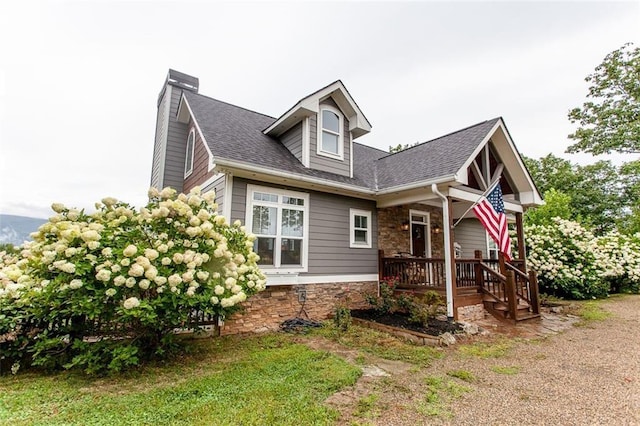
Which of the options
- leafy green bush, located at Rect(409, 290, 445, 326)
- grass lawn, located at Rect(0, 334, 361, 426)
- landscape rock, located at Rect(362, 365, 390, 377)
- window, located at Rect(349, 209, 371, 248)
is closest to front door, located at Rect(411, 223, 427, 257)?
window, located at Rect(349, 209, 371, 248)

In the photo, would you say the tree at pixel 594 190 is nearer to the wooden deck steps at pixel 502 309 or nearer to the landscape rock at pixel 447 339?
the wooden deck steps at pixel 502 309

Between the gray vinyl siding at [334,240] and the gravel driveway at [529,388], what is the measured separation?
3.35 meters

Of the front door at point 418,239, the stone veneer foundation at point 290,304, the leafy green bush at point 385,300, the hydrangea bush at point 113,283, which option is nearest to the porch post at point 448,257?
the leafy green bush at point 385,300

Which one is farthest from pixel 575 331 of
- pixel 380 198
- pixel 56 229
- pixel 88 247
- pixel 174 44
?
pixel 174 44

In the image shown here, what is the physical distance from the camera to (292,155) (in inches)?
331

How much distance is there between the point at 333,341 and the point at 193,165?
6.37 meters

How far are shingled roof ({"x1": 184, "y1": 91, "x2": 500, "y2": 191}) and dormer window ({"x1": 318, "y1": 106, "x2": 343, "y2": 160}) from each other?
77 cm

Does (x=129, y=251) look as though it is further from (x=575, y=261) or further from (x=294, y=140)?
(x=575, y=261)

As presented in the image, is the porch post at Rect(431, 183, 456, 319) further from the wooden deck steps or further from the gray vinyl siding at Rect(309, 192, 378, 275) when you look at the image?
the gray vinyl siding at Rect(309, 192, 378, 275)

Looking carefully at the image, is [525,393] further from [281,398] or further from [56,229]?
[56,229]

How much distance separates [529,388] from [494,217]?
4088 mm

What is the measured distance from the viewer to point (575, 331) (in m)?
6.70

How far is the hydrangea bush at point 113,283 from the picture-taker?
367 centimetres

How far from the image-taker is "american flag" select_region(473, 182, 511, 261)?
675 centimetres
